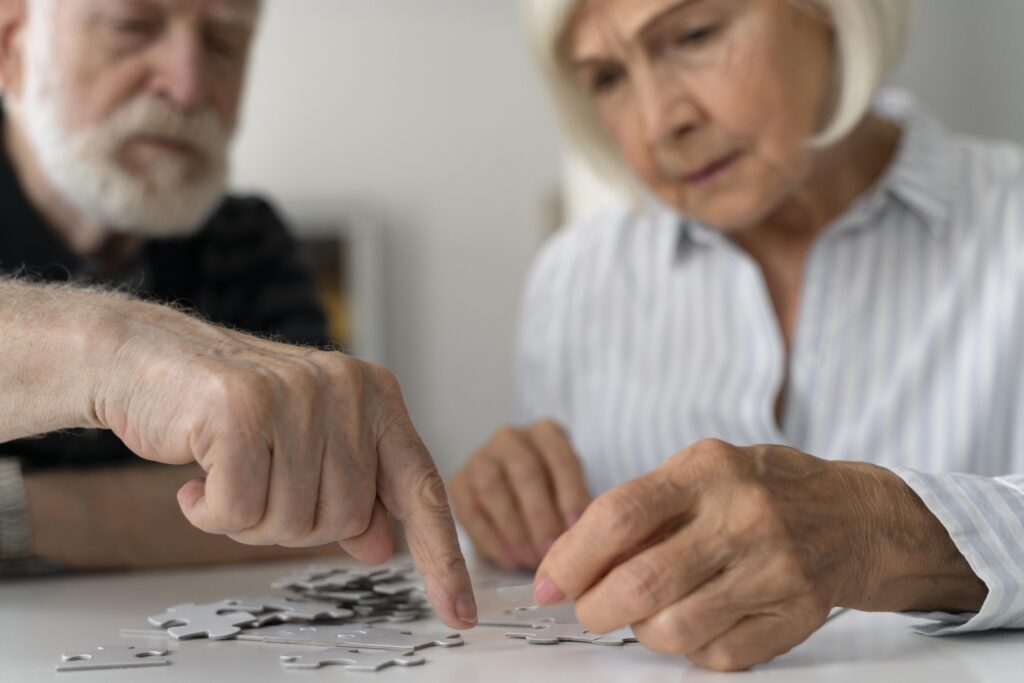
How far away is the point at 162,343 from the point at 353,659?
367mm

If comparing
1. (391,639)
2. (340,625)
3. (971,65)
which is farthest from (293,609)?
(971,65)

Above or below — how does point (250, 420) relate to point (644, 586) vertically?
above

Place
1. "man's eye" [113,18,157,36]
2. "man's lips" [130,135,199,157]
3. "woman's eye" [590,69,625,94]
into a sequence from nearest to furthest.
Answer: "woman's eye" [590,69,625,94] < "man's eye" [113,18,157,36] < "man's lips" [130,135,199,157]

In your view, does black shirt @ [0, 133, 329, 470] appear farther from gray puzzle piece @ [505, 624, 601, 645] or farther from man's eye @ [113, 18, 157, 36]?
gray puzzle piece @ [505, 624, 601, 645]

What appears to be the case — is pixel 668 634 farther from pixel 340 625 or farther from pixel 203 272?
pixel 203 272

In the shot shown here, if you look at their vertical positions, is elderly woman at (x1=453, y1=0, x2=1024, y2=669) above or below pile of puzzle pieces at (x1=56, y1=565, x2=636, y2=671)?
above

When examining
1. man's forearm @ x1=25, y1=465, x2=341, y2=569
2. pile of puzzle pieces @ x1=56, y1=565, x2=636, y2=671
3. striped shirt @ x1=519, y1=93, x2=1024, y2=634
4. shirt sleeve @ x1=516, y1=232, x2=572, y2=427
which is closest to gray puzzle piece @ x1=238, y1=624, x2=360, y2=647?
pile of puzzle pieces @ x1=56, y1=565, x2=636, y2=671

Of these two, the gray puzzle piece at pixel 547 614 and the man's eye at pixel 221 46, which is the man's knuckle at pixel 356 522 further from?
the man's eye at pixel 221 46

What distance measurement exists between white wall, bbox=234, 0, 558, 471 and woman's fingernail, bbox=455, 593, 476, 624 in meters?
4.94

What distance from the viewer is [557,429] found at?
1.68m

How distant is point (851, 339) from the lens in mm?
1939

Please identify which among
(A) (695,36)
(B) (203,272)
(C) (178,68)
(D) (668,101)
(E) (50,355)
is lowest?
(E) (50,355)

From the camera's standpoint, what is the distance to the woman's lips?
1.86 metres

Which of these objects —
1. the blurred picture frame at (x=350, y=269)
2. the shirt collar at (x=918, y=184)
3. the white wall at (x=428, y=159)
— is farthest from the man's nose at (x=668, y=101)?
the white wall at (x=428, y=159)
